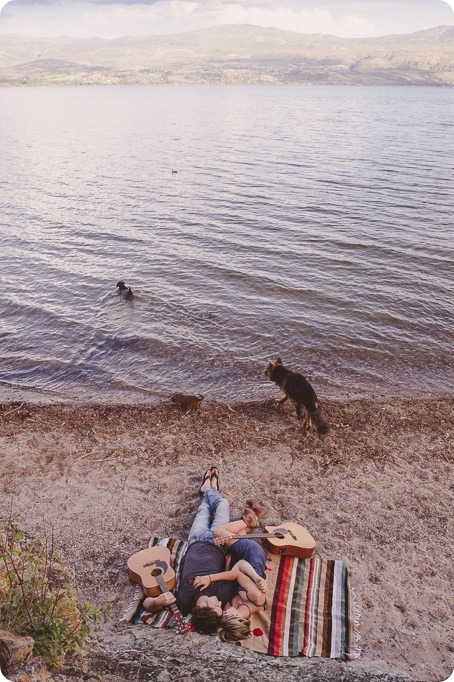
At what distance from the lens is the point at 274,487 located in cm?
1038

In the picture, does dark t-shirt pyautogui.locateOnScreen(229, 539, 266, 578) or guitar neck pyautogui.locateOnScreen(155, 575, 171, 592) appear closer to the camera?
guitar neck pyautogui.locateOnScreen(155, 575, 171, 592)

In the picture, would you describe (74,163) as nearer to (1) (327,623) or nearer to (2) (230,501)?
(2) (230,501)

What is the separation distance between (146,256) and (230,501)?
18.2 m

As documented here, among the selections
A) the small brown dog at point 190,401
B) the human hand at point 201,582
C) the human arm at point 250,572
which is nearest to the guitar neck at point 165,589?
the human hand at point 201,582

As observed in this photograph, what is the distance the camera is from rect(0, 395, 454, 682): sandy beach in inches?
302

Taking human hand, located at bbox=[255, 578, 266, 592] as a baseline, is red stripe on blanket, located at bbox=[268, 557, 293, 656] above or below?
below

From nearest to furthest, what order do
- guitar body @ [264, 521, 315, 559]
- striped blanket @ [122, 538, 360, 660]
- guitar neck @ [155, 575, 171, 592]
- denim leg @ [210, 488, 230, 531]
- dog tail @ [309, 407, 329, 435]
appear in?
striped blanket @ [122, 538, 360, 660], guitar neck @ [155, 575, 171, 592], guitar body @ [264, 521, 315, 559], denim leg @ [210, 488, 230, 531], dog tail @ [309, 407, 329, 435]

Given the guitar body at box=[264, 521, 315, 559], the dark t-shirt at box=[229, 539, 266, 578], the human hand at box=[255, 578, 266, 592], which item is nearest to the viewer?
the human hand at box=[255, 578, 266, 592]

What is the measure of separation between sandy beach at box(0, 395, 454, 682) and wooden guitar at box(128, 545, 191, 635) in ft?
1.20

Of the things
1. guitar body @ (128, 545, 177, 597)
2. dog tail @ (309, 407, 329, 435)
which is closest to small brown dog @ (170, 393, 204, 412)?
dog tail @ (309, 407, 329, 435)

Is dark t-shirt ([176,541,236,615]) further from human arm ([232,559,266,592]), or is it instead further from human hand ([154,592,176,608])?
human arm ([232,559,266,592])

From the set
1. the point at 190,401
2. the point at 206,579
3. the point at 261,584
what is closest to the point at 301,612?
the point at 261,584

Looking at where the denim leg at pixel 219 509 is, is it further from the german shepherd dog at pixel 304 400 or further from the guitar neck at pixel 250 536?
the german shepherd dog at pixel 304 400

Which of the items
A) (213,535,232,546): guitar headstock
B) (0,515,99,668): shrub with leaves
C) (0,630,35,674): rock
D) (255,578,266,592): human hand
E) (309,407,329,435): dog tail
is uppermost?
(0,630,35,674): rock
